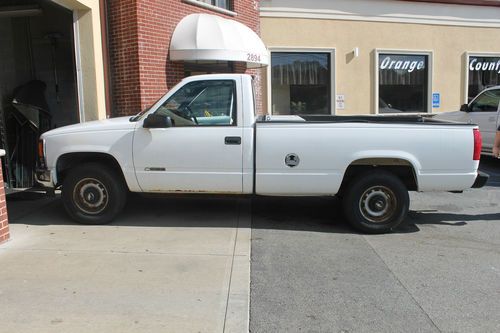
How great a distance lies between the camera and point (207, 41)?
10.6 metres

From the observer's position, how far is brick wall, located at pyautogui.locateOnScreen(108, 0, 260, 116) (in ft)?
32.4

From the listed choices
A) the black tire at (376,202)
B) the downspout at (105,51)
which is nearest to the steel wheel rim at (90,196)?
the black tire at (376,202)

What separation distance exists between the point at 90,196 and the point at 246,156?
6.69ft

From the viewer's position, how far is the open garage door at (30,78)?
8195 mm

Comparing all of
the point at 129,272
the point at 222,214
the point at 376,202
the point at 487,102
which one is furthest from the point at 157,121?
the point at 487,102

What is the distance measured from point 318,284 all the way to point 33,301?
2439 mm

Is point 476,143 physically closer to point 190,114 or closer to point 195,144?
point 195,144

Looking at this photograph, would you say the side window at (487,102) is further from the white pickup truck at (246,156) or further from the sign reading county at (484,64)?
the white pickup truck at (246,156)

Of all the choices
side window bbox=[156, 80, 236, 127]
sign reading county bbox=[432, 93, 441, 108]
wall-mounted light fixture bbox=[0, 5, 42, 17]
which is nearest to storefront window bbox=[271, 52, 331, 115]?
sign reading county bbox=[432, 93, 441, 108]

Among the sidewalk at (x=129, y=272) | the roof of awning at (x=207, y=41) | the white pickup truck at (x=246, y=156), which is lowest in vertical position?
the sidewalk at (x=129, y=272)

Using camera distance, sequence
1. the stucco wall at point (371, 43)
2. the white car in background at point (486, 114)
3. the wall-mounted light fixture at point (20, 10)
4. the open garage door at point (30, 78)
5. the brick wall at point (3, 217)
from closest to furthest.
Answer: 1. the brick wall at point (3, 217)
2. the open garage door at point (30, 78)
3. the wall-mounted light fixture at point (20, 10)
4. the white car in background at point (486, 114)
5. the stucco wall at point (371, 43)

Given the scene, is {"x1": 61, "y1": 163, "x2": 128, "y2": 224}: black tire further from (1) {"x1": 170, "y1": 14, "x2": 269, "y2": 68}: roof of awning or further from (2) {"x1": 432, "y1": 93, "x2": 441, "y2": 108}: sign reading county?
(2) {"x1": 432, "y1": 93, "x2": 441, "y2": 108}: sign reading county

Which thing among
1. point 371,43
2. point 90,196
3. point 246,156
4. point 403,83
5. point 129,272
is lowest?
point 129,272

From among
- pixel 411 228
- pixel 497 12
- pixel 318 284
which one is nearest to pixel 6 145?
pixel 318 284
